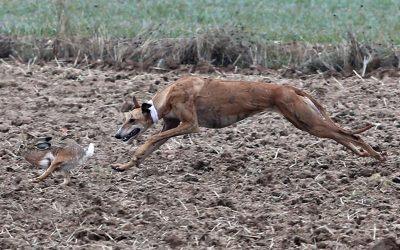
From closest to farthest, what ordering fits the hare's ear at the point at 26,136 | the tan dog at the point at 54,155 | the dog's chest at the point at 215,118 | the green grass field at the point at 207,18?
the tan dog at the point at 54,155, the hare's ear at the point at 26,136, the dog's chest at the point at 215,118, the green grass field at the point at 207,18

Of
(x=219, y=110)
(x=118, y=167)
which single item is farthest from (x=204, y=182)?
(x=219, y=110)

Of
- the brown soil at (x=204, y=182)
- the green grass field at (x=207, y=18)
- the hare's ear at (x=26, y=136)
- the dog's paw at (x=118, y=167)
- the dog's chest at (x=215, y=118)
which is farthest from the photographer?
the green grass field at (x=207, y=18)

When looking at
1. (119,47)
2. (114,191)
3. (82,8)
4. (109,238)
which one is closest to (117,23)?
(82,8)

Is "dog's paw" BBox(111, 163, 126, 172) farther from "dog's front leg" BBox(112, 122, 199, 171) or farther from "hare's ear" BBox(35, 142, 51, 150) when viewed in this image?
"hare's ear" BBox(35, 142, 51, 150)

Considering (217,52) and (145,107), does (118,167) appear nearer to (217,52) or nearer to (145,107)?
(145,107)

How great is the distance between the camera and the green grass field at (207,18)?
53.9 feet

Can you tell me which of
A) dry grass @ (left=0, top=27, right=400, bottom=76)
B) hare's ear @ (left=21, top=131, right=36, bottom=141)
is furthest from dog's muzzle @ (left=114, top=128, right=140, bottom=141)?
dry grass @ (left=0, top=27, right=400, bottom=76)

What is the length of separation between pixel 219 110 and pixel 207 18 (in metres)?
8.11

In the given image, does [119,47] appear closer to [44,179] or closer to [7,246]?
[44,179]

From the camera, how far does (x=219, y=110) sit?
35.8 feet

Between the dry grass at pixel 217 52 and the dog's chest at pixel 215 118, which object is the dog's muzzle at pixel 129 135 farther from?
the dry grass at pixel 217 52

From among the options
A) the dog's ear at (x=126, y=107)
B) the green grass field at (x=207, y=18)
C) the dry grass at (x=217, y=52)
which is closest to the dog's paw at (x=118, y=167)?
the dog's ear at (x=126, y=107)

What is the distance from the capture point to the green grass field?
16.4 meters

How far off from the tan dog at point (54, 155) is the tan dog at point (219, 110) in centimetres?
59
